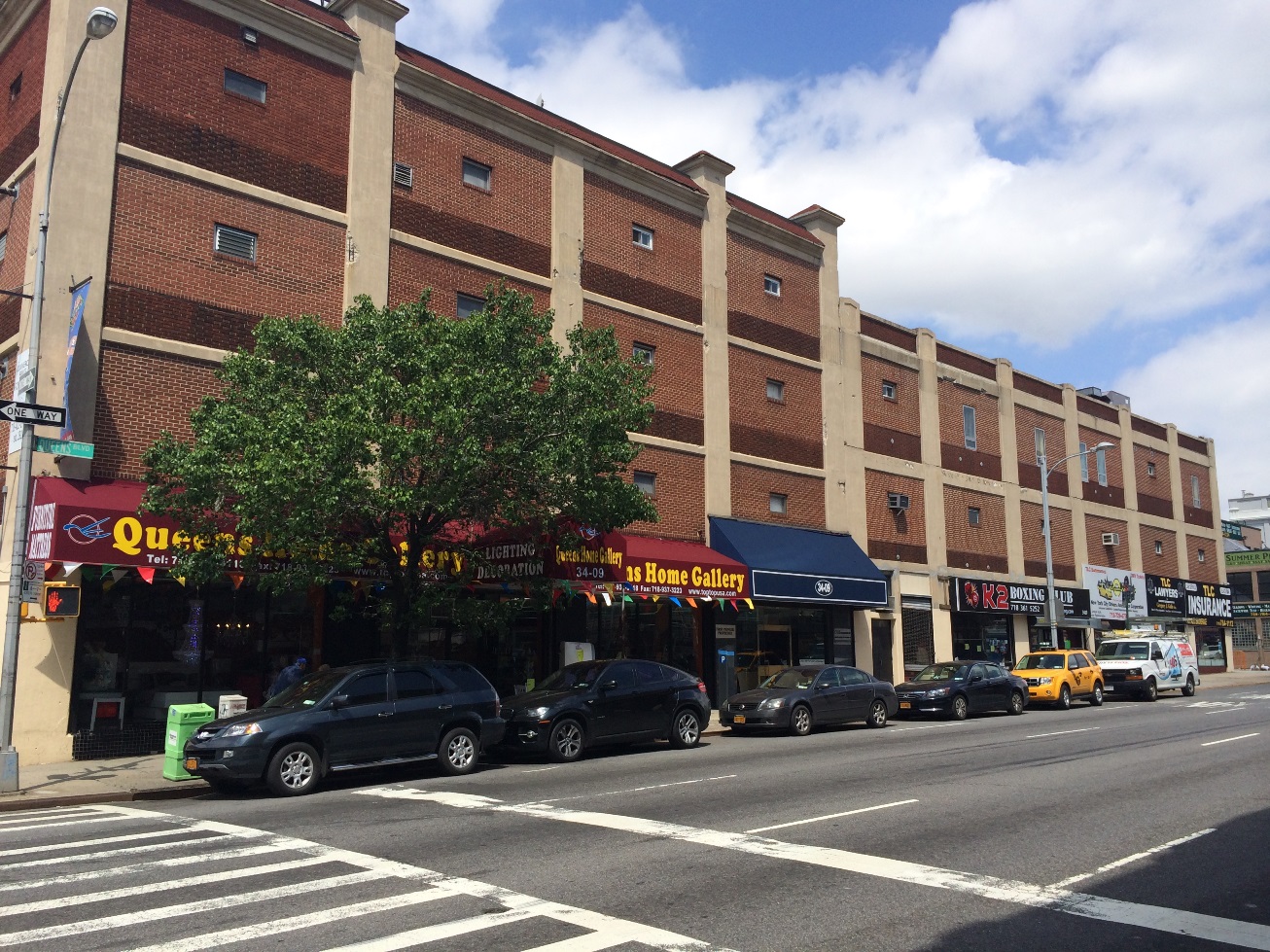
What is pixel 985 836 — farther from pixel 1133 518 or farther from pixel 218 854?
pixel 1133 518

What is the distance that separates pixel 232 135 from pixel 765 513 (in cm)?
1623

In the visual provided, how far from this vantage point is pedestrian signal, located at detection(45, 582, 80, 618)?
13.8 m

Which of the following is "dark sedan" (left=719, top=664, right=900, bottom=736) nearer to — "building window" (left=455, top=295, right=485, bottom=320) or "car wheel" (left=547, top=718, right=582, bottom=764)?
"car wheel" (left=547, top=718, right=582, bottom=764)

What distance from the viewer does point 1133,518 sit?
4525 cm

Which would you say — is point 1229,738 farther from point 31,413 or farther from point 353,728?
point 31,413

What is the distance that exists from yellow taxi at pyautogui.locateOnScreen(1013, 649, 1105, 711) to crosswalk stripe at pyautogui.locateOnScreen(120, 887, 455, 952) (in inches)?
943

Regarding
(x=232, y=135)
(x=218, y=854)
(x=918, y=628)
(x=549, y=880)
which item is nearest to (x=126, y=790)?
(x=218, y=854)

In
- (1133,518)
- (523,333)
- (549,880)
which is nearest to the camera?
(549,880)

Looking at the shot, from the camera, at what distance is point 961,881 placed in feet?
25.1

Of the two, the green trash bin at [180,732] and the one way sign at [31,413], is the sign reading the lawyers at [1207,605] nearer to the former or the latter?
the green trash bin at [180,732]

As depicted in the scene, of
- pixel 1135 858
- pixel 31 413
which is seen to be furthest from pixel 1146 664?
pixel 31 413

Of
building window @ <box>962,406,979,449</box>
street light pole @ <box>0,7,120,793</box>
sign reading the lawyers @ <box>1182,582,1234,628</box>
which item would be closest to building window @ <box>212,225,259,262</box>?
street light pole @ <box>0,7,120,793</box>

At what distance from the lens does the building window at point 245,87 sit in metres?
19.9

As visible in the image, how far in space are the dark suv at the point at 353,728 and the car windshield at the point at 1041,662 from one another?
1920 cm
